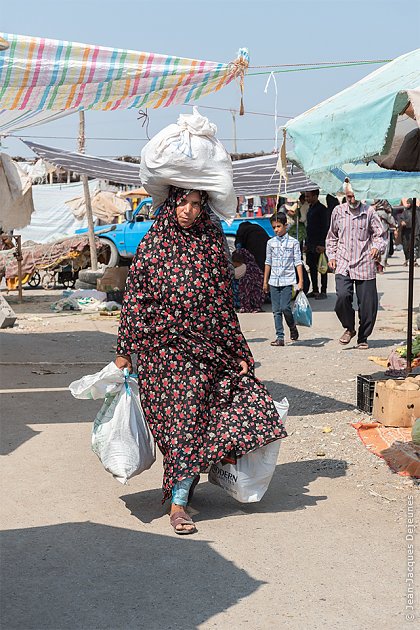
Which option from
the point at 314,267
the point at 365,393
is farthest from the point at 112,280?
the point at 365,393

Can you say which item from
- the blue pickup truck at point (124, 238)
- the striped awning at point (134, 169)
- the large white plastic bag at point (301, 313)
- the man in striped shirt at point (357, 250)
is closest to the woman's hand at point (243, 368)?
the man in striped shirt at point (357, 250)

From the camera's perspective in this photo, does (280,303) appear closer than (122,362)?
No

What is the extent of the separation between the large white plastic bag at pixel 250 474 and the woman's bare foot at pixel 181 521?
0.33 m

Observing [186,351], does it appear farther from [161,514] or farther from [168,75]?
[168,75]

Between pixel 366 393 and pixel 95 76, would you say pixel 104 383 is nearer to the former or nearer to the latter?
pixel 366 393

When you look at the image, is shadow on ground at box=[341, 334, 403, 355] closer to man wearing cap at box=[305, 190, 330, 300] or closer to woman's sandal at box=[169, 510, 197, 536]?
man wearing cap at box=[305, 190, 330, 300]

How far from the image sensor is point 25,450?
6434mm

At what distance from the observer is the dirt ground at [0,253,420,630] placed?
3756mm

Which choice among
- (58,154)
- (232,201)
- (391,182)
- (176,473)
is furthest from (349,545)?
(58,154)

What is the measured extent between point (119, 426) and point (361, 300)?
5.80 metres

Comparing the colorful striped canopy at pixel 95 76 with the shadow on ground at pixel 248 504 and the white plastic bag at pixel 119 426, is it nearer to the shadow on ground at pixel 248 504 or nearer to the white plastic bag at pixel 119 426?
the white plastic bag at pixel 119 426

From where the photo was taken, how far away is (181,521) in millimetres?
4750

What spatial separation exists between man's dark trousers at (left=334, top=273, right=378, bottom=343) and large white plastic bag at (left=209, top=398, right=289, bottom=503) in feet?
18.2

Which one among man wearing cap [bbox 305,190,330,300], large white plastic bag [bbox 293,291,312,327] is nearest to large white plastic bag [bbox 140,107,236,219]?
large white plastic bag [bbox 293,291,312,327]
